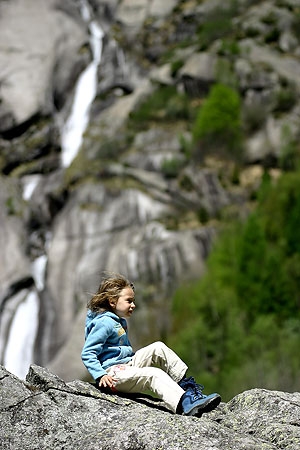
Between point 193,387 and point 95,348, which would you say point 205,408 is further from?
point 95,348

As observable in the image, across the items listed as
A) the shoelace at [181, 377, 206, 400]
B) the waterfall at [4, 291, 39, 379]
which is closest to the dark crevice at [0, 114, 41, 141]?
the waterfall at [4, 291, 39, 379]

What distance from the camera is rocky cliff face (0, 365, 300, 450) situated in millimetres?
6660

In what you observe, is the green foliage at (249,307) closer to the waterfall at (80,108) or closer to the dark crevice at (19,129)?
the waterfall at (80,108)

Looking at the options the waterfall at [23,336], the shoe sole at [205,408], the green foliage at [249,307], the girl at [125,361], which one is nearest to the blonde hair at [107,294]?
the girl at [125,361]

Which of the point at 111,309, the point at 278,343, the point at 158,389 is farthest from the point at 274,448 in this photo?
the point at 278,343

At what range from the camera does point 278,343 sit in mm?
36406

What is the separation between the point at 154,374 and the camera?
7848 mm

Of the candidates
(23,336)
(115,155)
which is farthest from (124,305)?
(115,155)

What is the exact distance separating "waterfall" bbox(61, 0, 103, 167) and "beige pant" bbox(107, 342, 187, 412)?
52.6 metres

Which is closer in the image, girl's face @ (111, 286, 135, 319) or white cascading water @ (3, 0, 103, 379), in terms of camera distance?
girl's face @ (111, 286, 135, 319)

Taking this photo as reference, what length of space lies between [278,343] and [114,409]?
30.2 meters

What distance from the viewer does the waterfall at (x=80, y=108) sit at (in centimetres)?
6190

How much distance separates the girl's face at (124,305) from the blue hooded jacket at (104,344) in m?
0.09

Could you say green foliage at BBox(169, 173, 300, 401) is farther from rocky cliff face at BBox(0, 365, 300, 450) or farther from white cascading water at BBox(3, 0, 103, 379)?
rocky cliff face at BBox(0, 365, 300, 450)
